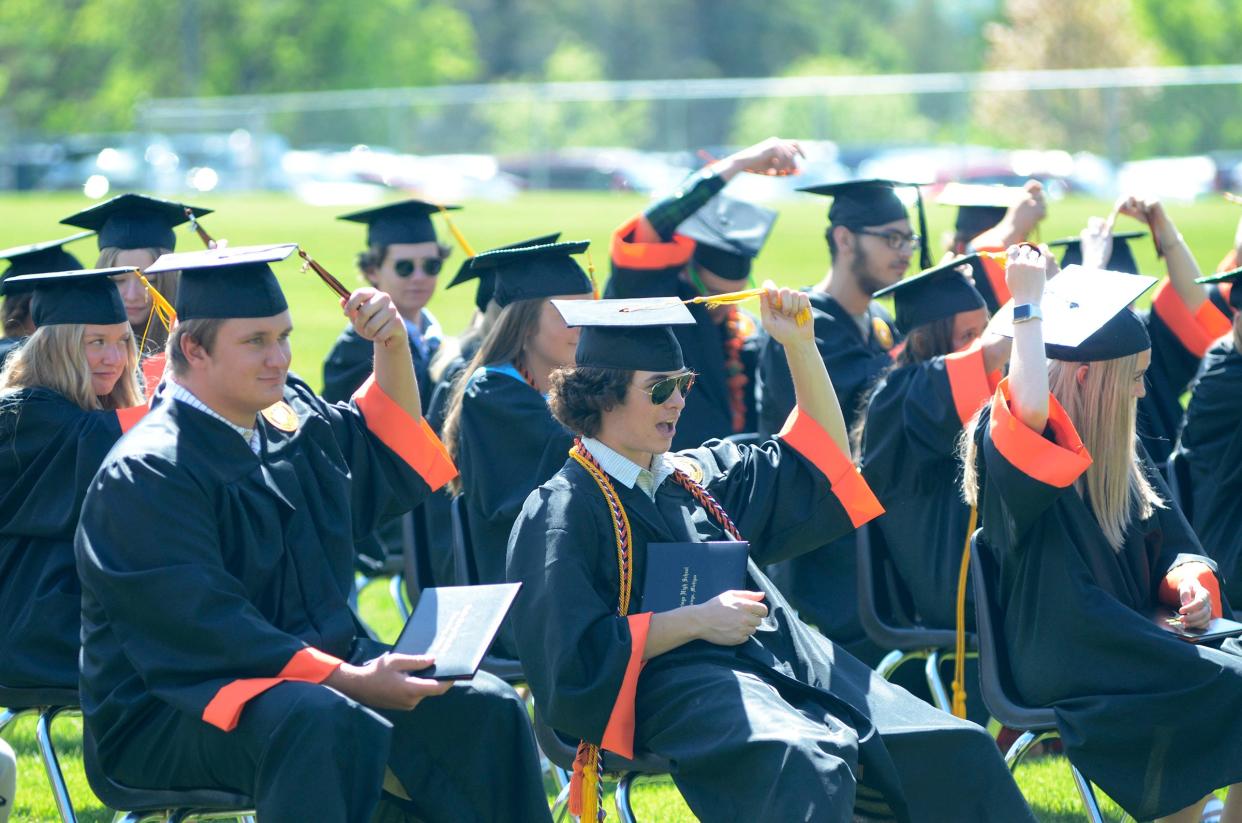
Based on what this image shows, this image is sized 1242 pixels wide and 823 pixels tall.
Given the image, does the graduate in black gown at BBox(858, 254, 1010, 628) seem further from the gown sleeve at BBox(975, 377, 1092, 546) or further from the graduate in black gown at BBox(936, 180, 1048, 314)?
the gown sleeve at BBox(975, 377, 1092, 546)

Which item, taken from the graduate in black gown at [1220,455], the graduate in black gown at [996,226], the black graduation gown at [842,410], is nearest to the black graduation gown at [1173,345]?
the graduate in black gown at [996,226]

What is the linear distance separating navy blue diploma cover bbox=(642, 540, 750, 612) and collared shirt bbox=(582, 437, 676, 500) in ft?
0.64

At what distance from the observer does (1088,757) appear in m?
4.40

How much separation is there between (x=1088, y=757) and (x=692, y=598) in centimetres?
112

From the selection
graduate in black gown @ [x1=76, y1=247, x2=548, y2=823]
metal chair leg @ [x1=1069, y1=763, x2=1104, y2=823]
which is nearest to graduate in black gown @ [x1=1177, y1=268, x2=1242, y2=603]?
metal chair leg @ [x1=1069, y1=763, x2=1104, y2=823]

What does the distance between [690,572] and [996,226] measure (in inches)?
148

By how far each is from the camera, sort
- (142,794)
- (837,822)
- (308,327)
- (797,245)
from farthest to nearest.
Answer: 1. (797,245)
2. (308,327)
3. (142,794)
4. (837,822)

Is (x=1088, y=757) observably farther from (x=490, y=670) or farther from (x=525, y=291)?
(x=525, y=291)

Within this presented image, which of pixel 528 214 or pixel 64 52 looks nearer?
pixel 528 214

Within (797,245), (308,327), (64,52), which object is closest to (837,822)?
(308,327)

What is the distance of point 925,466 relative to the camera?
223 inches

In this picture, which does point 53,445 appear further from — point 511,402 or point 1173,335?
point 1173,335

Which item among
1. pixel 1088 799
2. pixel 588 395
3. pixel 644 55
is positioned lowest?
pixel 644 55

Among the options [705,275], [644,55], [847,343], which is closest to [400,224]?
[705,275]
